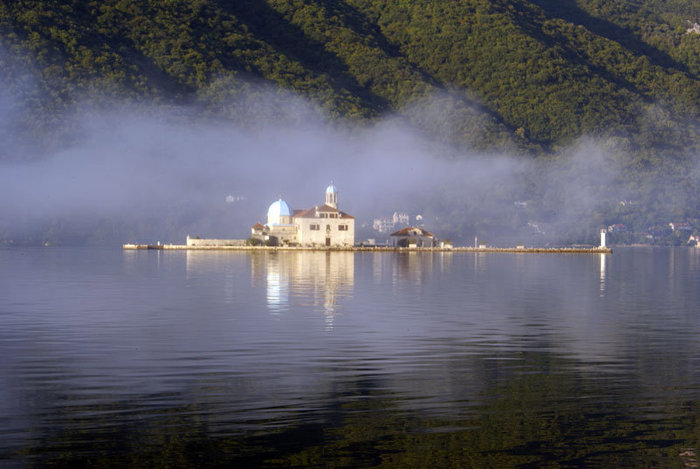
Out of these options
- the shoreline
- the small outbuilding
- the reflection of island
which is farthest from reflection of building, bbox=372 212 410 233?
the reflection of island

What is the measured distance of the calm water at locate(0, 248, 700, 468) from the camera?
49.4 feet

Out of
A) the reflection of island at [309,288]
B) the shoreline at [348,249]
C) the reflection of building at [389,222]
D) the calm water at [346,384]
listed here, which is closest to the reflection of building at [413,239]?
the shoreline at [348,249]

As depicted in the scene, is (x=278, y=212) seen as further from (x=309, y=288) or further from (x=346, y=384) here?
(x=346, y=384)

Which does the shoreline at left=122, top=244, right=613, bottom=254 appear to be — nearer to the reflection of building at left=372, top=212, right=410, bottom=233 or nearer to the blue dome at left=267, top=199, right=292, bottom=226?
the blue dome at left=267, top=199, right=292, bottom=226

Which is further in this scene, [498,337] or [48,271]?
[48,271]

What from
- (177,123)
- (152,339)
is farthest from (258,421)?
(177,123)

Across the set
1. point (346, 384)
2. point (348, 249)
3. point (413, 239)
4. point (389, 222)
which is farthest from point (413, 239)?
point (346, 384)

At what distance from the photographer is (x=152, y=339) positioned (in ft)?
89.2

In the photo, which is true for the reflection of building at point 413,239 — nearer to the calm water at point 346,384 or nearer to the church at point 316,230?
the church at point 316,230

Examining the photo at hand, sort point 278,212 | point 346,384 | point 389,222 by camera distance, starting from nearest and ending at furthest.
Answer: point 346,384 < point 278,212 < point 389,222

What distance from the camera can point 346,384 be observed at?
20125mm

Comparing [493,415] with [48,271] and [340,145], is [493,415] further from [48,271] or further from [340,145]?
[340,145]

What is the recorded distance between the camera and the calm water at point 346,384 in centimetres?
1506

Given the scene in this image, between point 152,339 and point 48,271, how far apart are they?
1704 inches
